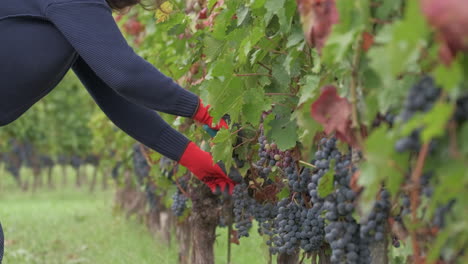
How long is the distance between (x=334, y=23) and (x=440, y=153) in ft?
1.54

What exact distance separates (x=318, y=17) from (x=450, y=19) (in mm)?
600

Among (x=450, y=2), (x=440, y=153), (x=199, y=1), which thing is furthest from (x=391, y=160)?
(x=199, y=1)

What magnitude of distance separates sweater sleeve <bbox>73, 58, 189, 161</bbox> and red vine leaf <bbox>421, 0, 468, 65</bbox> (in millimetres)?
2193

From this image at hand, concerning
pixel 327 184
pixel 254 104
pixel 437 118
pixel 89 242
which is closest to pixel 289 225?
pixel 254 104

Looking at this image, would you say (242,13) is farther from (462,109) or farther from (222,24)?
(462,109)

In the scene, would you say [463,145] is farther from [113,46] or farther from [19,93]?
[19,93]

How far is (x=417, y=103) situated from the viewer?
1.62 metres

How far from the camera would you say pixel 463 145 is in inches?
60.8

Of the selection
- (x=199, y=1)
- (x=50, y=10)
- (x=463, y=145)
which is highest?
(x=199, y=1)

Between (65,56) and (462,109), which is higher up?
(65,56)

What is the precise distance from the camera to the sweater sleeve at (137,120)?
358 cm

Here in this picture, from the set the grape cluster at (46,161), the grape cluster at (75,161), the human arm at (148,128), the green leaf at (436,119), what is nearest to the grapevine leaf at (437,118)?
the green leaf at (436,119)

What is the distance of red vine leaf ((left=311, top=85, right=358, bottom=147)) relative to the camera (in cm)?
203

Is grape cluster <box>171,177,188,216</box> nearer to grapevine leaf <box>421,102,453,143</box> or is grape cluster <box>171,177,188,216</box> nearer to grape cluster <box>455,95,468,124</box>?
A: grape cluster <box>455,95,468,124</box>
